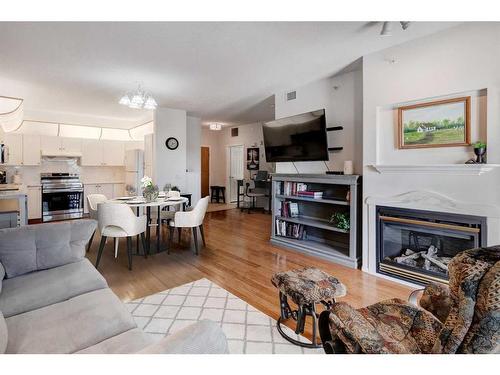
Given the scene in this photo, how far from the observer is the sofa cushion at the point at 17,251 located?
188 cm

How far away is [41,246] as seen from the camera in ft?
6.64

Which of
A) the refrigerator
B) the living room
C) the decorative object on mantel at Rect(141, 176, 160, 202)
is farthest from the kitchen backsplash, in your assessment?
the decorative object on mantel at Rect(141, 176, 160, 202)

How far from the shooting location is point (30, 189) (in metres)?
5.96

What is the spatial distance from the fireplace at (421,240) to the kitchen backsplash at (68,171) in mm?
6657

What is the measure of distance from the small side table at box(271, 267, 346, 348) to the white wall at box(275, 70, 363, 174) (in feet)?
7.06

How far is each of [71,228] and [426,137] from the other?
3.40 metres

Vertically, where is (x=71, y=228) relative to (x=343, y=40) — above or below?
below

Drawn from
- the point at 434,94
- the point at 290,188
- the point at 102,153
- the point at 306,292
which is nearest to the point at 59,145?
the point at 102,153

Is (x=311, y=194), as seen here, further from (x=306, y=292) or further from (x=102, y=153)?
(x=102, y=153)

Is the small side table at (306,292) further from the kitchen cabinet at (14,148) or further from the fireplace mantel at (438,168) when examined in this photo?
the kitchen cabinet at (14,148)

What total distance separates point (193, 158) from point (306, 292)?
19.3ft

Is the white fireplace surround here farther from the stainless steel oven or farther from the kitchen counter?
the stainless steel oven
